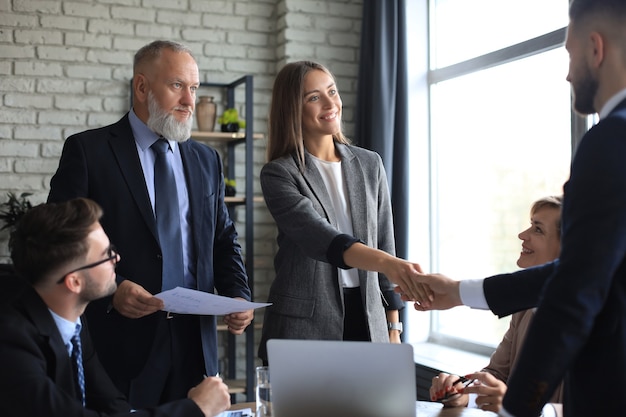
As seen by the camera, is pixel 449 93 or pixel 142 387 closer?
pixel 142 387

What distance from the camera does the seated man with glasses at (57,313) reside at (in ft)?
5.47

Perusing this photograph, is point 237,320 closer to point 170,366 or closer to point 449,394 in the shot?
point 170,366

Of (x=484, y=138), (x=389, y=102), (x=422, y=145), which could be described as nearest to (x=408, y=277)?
(x=484, y=138)

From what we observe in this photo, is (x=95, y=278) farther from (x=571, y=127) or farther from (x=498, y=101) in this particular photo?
(x=498, y=101)

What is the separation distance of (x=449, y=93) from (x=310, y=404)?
10.5ft

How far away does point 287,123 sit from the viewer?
267 cm

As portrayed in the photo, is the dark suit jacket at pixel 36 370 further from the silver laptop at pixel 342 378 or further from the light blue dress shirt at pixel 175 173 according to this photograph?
the light blue dress shirt at pixel 175 173

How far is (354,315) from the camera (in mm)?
2586

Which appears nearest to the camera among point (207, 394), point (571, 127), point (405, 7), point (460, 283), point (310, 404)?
point (310, 404)

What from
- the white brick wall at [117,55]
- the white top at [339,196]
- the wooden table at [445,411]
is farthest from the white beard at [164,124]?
the white brick wall at [117,55]

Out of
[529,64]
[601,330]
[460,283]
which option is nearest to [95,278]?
[460,283]

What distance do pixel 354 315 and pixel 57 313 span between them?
1032mm

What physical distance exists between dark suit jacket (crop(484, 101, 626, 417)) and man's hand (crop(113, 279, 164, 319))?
3.87 ft

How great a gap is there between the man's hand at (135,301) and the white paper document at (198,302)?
4 cm
